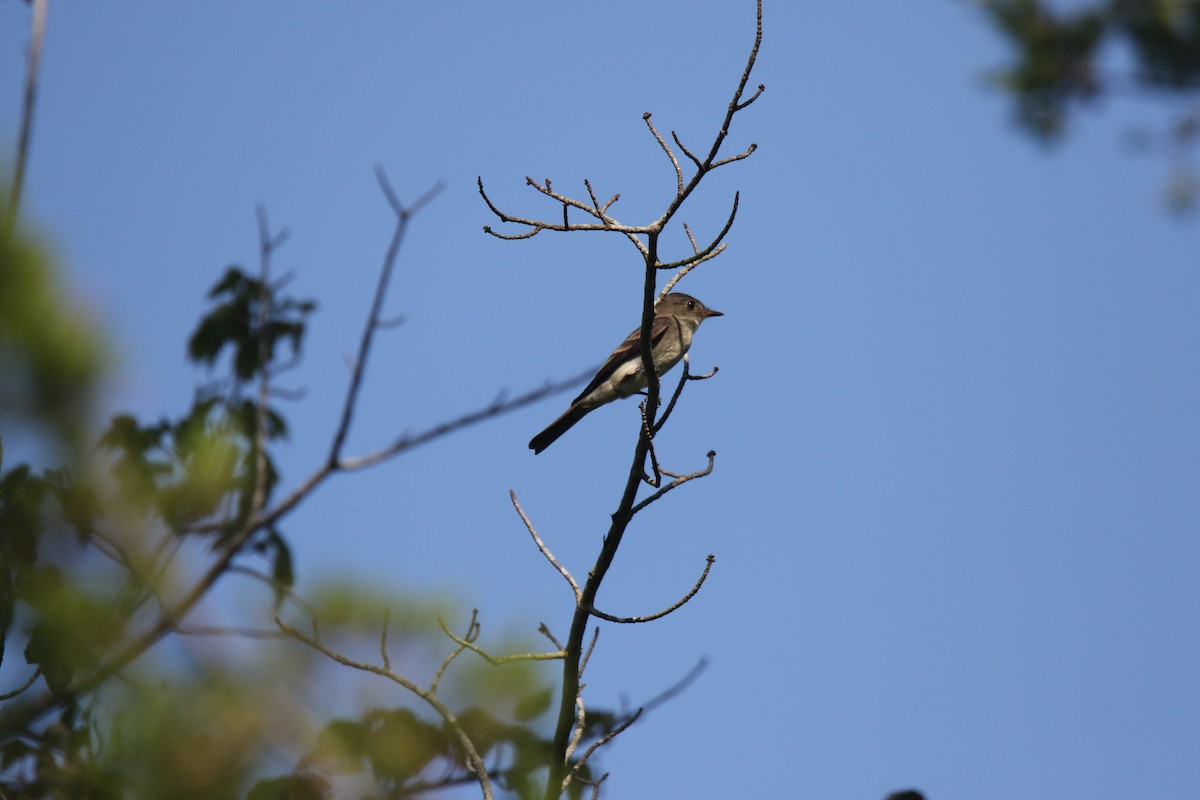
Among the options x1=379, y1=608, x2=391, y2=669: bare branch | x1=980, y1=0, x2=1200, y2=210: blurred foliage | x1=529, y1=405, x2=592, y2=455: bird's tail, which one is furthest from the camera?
x1=980, y1=0, x2=1200, y2=210: blurred foliage

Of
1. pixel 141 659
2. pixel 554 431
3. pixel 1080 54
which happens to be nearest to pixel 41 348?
pixel 141 659

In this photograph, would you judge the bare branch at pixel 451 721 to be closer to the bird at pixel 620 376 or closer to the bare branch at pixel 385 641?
the bare branch at pixel 385 641

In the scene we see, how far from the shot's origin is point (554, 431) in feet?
28.5

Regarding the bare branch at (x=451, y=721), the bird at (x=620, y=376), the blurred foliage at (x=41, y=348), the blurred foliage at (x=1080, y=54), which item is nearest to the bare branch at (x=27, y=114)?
the blurred foliage at (x=41, y=348)

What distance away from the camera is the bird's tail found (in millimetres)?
8656

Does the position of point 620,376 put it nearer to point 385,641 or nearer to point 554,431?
point 554,431

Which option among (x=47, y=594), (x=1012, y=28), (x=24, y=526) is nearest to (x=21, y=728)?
(x=47, y=594)

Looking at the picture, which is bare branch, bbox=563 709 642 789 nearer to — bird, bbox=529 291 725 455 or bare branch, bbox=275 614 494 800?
bare branch, bbox=275 614 494 800

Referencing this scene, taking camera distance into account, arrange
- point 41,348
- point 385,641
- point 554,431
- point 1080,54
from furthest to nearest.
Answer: point 1080,54
point 554,431
point 385,641
point 41,348

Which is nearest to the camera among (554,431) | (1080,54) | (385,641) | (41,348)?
(41,348)

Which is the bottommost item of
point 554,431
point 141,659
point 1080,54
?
point 141,659

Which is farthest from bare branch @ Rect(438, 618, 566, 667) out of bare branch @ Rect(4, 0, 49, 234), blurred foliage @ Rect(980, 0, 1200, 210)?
blurred foliage @ Rect(980, 0, 1200, 210)

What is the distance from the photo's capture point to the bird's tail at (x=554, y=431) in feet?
28.4

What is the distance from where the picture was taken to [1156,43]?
20203 mm
